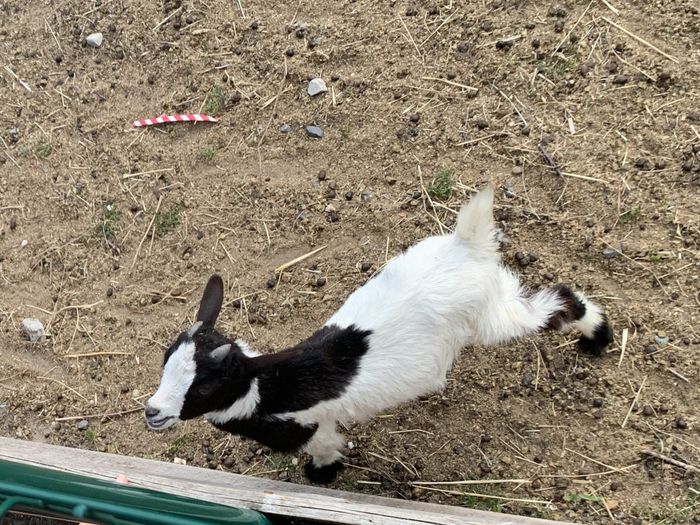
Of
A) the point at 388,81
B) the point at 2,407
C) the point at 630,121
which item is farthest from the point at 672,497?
the point at 2,407

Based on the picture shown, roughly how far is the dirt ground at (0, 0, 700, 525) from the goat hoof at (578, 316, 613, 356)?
0.06m

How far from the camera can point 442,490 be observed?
9.96ft

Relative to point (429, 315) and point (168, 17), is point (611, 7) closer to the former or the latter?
point (429, 315)

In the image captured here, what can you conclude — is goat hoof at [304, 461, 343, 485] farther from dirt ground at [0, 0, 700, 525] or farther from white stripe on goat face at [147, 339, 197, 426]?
white stripe on goat face at [147, 339, 197, 426]

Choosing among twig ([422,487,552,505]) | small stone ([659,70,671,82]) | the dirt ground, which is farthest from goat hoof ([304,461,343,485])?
small stone ([659,70,671,82])

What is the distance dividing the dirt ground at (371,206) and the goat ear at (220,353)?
1.05 m

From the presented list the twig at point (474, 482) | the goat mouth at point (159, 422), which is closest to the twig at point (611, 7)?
the twig at point (474, 482)

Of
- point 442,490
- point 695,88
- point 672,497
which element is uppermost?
point 695,88

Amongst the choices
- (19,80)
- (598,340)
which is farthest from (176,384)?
(19,80)

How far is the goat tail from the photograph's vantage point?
7.70ft

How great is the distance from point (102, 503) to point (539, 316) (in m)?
1.99

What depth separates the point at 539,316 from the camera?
2.72 meters

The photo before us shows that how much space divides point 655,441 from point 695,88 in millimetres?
1983

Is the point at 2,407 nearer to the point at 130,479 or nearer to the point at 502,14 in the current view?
the point at 130,479
